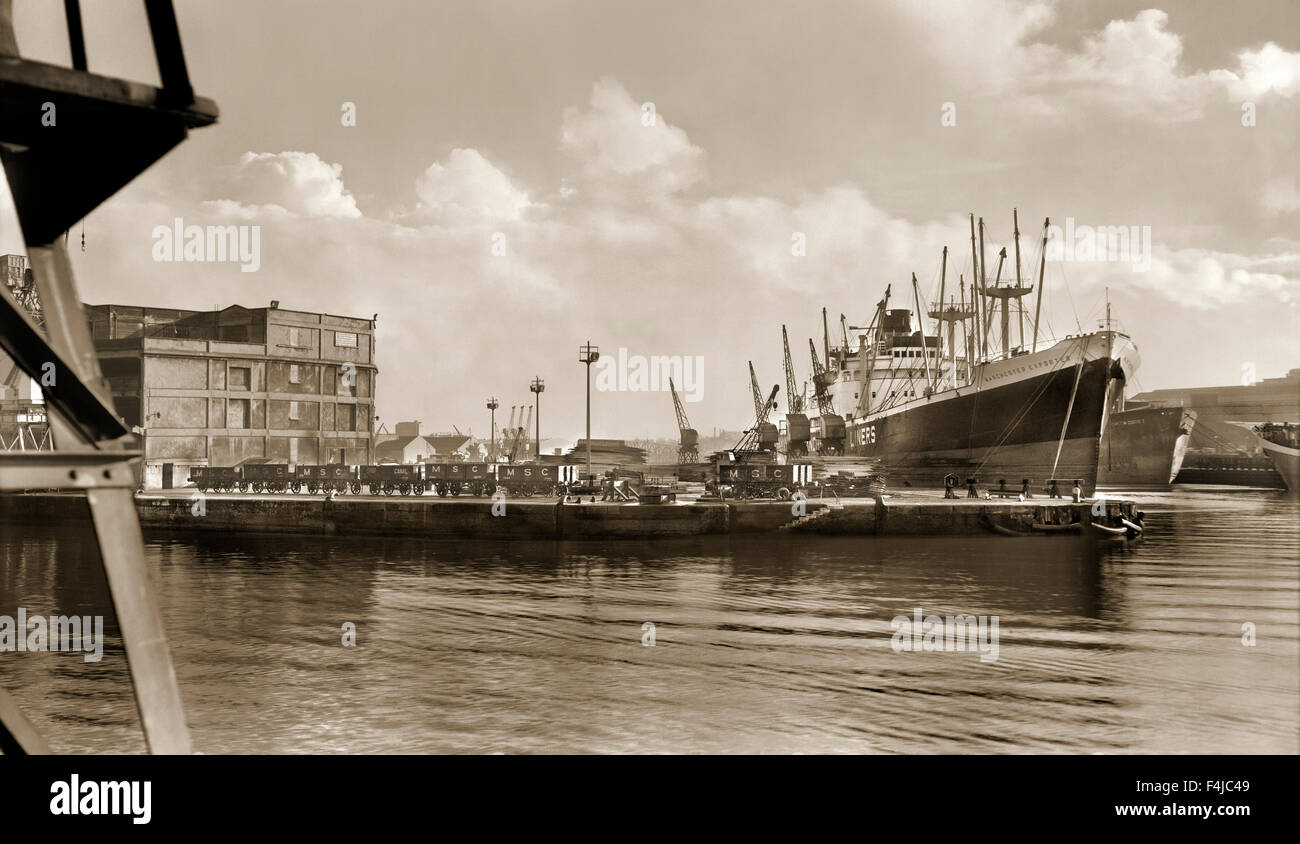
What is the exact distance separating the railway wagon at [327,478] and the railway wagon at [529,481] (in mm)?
8559

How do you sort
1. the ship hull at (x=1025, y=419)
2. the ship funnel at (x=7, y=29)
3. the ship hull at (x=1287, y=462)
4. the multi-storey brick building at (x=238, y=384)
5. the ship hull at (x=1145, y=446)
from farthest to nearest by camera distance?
the ship hull at (x=1145, y=446) → the ship hull at (x=1287, y=462) → the multi-storey brick building at (x=238, y=384) → the ship hull at (x=1025, y=419) → the ship funnel at (x=7, y=29)

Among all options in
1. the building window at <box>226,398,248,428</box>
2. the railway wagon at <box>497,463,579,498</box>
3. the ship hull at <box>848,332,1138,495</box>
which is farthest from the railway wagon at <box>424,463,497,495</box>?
the ship hull at <box>848,332,1138,495</box>

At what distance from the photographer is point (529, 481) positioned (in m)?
45.9

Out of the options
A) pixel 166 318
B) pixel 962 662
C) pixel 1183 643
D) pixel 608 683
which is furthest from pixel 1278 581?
pixel 166 318

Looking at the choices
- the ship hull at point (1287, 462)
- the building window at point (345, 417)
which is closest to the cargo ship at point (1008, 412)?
the ship hull at point (1287, 462)

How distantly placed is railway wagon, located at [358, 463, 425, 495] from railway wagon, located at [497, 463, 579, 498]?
4.56 m

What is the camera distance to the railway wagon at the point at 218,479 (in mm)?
50062

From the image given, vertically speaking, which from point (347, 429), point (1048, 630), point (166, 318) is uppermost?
point (166, 318)

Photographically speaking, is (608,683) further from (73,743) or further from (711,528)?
(711,528)

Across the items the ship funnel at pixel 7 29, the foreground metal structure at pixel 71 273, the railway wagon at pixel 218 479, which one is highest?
the ship funnel at pixel 7 29

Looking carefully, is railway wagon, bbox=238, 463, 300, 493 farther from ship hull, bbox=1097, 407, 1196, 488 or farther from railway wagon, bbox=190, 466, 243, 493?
ship hull, bbox=1097, 407, 1196, 488

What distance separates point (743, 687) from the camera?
1439cm

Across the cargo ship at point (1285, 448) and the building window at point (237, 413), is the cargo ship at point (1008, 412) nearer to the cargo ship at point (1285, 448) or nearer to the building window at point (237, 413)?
the cargo ship at point (1285, 448)

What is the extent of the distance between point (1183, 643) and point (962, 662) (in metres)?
5.75
